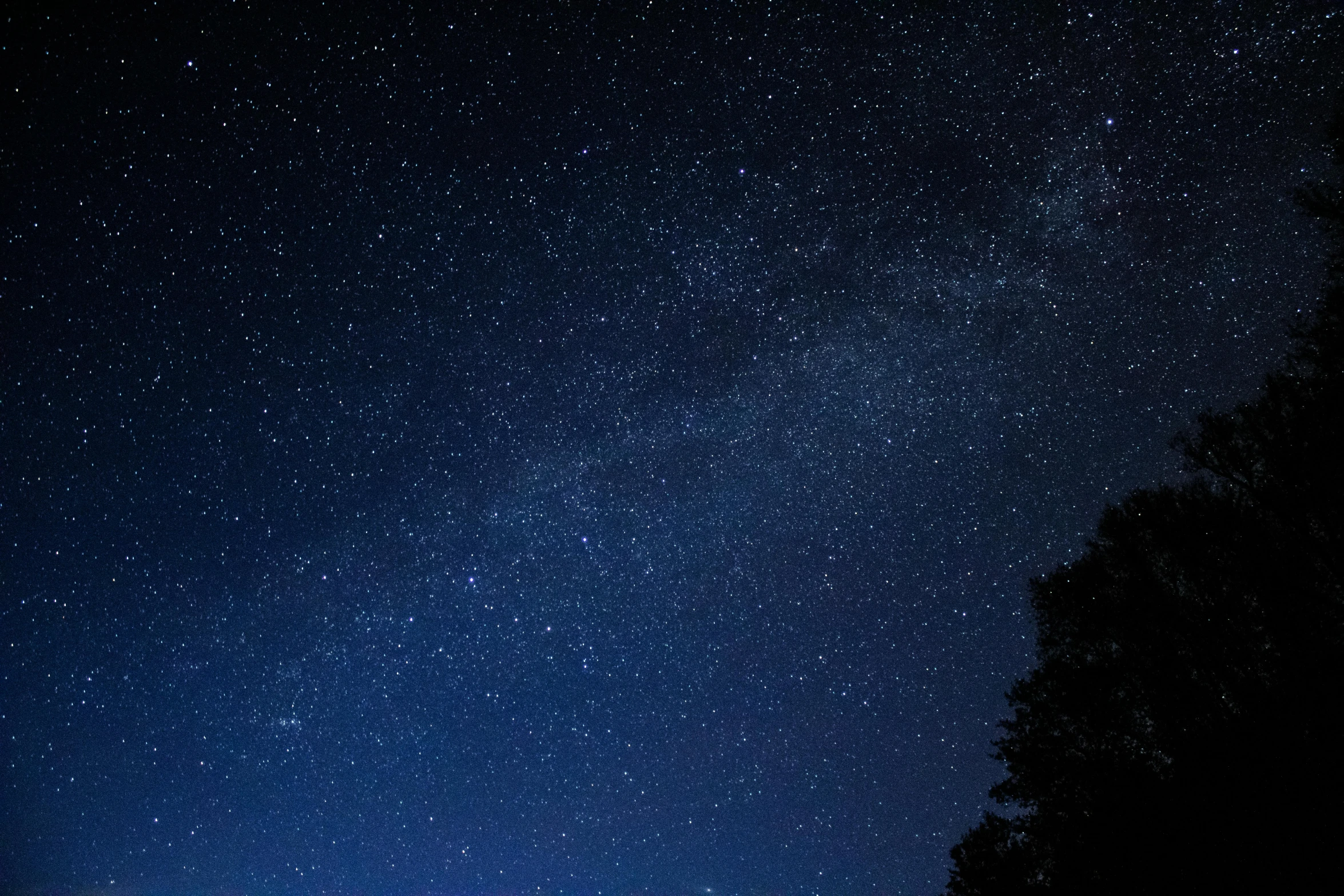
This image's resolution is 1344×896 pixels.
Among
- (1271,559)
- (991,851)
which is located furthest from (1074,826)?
(1271,559)

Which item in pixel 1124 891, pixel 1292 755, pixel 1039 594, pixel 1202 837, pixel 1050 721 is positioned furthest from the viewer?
pixel 1039 594

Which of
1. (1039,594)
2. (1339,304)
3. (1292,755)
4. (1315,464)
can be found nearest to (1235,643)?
(1292,755)

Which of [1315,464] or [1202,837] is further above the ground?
[1315,464]

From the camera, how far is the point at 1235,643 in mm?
5777

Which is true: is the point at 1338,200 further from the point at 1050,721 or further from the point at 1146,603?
the point at 1050,721

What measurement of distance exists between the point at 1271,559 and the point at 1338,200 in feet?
9.66

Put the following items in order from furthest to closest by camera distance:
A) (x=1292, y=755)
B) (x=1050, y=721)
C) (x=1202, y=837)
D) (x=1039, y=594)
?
(x=1039, y=594) < (x=1050, y=721) < (x=1202, y=837) < (x=1292, y=755)

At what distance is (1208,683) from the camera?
595 cm

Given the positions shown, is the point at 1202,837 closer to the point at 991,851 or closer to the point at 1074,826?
the point at 1074,826

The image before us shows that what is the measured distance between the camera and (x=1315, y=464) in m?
5.42

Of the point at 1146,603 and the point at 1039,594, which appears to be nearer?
the point at 1146,603

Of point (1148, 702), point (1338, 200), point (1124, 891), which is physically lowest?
point (1124, 891)

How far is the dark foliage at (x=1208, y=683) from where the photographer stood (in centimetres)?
485

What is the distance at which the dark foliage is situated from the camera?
191 inches
